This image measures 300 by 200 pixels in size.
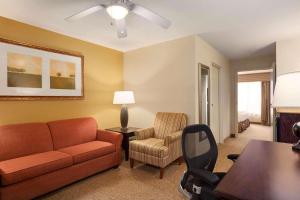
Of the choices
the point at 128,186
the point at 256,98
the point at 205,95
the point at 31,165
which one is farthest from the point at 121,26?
the point at 256,98

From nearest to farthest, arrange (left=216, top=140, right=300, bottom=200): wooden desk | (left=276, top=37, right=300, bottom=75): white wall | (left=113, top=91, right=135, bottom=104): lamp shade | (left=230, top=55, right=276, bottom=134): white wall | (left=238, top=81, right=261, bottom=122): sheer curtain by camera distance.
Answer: (left=216, top=140, right=300, bottom=200): wooden desk, (left=276, top=37, right=300, bottom=75): white wall, (left=113, top=91, right=135, bottom=104): lamp shade, (left=230, top=55, right=276, bottom=134): white wall, (left=238, top=81, right=261, bottom=122): sheer curtain

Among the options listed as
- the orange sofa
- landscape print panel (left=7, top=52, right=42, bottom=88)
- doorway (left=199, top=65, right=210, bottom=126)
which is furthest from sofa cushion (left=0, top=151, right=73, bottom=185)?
doorway (left=199, top=65, right=210, bottom=126)

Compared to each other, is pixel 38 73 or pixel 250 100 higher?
pixel 38 73

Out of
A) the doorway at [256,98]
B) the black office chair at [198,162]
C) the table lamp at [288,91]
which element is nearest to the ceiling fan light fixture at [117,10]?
the black office chair at [198,162]

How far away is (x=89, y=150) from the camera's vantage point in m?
2.60

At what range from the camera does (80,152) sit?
2516 mm

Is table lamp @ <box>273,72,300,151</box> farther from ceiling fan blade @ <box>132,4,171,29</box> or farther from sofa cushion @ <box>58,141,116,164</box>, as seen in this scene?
sofa cushion @ <box>58,141,116,164</box>

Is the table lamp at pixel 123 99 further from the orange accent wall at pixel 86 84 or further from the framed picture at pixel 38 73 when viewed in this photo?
the framed picture at pixel 38 73

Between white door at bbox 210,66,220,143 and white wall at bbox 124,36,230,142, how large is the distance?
0.28 m

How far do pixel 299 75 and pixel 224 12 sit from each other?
1.40m

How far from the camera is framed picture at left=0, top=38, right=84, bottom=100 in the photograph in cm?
249

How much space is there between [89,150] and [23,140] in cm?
88

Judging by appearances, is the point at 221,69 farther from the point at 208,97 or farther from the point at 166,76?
the point at 166,76

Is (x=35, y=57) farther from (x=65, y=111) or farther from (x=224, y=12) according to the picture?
(x=224, y=12)
